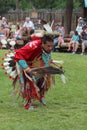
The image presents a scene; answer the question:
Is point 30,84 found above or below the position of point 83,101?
above

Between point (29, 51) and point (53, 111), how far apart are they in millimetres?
1084

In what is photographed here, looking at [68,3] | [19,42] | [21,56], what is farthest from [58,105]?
[68,3]

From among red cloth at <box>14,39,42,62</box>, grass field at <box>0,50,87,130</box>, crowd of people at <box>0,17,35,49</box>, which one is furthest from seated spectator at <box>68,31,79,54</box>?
red cloth at <box>14,39,42,62</box>

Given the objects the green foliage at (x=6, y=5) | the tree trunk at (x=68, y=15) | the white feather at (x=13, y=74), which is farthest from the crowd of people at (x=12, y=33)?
the green foliage at (x=6, y=5)

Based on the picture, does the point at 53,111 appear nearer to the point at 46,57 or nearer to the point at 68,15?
the point at 46,57

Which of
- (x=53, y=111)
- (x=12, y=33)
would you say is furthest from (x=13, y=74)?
(x=12, y=33)

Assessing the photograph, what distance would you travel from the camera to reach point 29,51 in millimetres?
7859

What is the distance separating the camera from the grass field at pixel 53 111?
22.1ft

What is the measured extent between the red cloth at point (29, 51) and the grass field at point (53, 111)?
89 centimetres

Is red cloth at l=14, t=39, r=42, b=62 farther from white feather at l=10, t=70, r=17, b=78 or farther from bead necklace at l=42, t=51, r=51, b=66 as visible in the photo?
white feather at l=10, t=70, r=17, b=78

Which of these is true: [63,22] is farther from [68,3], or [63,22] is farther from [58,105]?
[58,105]

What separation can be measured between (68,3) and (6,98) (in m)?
20.7

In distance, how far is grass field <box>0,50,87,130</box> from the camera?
22.1 ft

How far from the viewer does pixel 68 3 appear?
1148 inches
